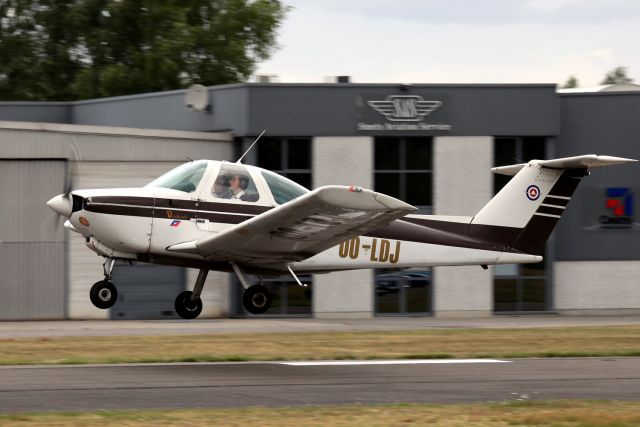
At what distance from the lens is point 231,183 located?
17.9m

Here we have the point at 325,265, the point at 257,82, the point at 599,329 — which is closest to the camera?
the point at 325,265

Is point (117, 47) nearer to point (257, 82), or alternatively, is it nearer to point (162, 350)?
point (257, 82)

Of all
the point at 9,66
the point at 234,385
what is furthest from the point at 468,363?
the point at 9,66

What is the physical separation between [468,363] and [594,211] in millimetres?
16278

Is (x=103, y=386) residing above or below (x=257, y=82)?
below

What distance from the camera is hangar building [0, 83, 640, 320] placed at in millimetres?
31266

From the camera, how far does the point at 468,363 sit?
19.3m

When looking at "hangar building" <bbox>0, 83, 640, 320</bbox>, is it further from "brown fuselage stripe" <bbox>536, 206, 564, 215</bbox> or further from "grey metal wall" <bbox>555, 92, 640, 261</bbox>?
"brown fuselage stripe" <bbox>536, 206, 564, 215</bbox>

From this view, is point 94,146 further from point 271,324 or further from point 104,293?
point 104,293

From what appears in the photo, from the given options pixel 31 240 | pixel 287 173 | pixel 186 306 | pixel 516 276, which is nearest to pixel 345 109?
pixel 287 173

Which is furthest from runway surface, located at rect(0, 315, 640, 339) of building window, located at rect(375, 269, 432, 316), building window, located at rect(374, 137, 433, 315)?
building window, located at rect(374, 137, 433, 315)

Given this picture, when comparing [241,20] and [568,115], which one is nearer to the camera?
[568,115]

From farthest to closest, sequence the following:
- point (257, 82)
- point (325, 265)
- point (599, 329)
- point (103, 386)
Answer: point (257, 82)
point (599, 329)
point (325, 265)
point (103, 386)

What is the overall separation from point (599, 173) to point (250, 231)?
63.4ft
